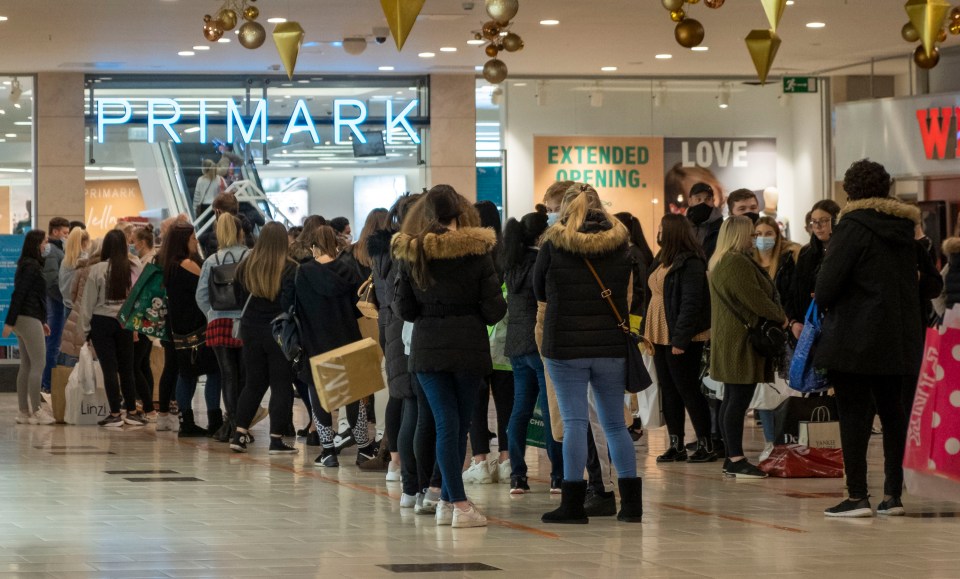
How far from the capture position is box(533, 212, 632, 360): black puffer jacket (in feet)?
21.9

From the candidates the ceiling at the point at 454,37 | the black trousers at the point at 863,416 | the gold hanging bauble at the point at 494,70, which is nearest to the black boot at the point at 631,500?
the black trousers at the point at 863,416

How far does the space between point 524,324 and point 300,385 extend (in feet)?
12.8

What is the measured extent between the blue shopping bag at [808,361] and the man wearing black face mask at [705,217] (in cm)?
280

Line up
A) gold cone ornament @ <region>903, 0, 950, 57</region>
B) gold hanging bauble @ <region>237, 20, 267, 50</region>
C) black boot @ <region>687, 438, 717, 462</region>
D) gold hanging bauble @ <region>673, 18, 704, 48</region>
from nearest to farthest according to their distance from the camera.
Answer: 1. gold cone ornament @ <region>903, 0, 950, 57</region>
2. gold hanging bauble @ <region>673, 18, 704, 48</region>
3. gold hanging bauble @ <region>237, 20, 267, 50</region>
4. black boot @ <region>687, 438, 717, 462</region>

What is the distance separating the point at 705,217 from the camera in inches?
420

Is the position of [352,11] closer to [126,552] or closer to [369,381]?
[369,381]

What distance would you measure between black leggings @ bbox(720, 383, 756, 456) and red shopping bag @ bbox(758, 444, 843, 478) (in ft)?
0.78

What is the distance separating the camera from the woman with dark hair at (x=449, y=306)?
21.6 ft

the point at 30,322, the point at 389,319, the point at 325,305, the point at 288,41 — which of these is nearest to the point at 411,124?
the point at 30,322

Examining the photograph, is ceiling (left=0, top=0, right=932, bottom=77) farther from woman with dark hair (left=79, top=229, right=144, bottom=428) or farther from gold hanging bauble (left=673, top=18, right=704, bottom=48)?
gold hanging bauble (left=673, top=18, right=704, bottom=48)

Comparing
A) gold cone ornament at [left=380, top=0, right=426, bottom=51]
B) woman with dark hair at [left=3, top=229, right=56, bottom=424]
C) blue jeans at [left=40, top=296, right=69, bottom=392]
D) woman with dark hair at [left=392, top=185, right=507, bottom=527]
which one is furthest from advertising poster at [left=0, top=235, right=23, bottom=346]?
gold cone ornament at [left=380, top=0, right=426, bottom=51]

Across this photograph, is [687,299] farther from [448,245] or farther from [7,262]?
[7,262]

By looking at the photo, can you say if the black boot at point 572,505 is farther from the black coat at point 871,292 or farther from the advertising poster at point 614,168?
the advertising poster at point 614,168

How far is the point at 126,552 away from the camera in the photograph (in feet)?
19.8
